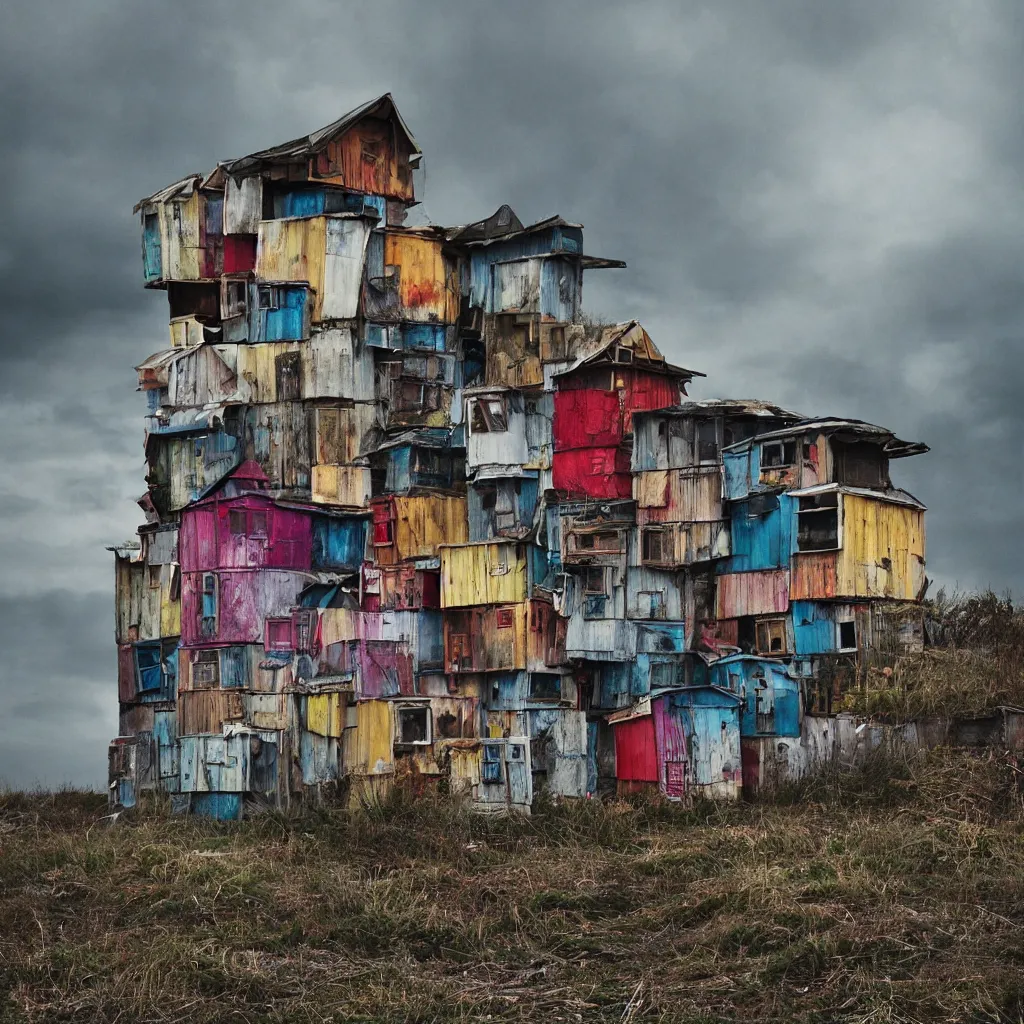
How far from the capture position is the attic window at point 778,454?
50344mm

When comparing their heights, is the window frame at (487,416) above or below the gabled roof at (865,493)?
above

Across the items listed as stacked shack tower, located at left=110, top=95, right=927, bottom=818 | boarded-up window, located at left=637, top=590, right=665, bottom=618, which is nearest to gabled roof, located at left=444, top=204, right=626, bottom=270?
stacked shack tower, located at left=110, top=95, right=927, bottom=818

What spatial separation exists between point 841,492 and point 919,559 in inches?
176

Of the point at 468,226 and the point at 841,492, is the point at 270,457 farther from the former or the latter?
the point at 841,492

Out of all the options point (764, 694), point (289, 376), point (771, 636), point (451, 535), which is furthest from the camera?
point (289, 376)

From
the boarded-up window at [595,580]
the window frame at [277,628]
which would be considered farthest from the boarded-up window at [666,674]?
the window frame at [277,628]

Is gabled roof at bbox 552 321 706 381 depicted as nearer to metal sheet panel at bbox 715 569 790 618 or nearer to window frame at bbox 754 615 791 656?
metal sheet panel at bbox 715 569 790 618

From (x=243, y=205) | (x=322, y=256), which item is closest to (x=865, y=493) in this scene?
(x=322, y=256)

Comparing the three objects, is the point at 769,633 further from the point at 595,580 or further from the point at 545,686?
the point at 545,686

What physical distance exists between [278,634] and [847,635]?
1676cm

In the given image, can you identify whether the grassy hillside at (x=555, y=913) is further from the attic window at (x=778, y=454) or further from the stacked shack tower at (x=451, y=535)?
the attic window at (x=778, y=454)

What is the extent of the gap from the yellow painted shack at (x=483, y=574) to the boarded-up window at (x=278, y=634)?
15.5 feet

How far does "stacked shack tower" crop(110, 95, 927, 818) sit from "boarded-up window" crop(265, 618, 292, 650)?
3.8 inches

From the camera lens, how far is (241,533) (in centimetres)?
5278
